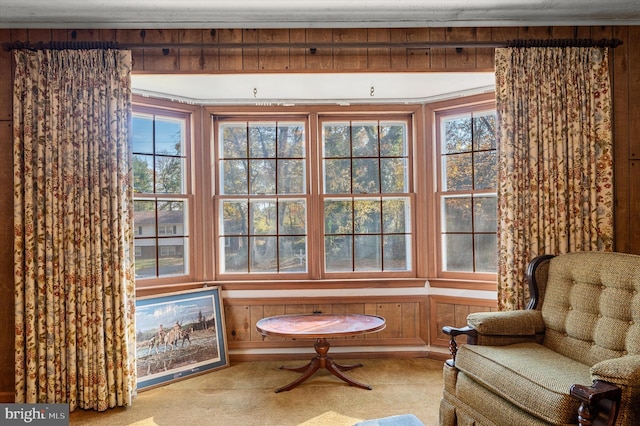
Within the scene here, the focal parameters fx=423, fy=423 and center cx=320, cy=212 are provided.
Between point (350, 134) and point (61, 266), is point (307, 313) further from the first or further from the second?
point (61, 266)

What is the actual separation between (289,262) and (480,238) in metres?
1.76

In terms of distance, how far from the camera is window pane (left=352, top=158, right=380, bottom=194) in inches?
161

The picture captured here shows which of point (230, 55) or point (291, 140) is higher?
point (230, 55)

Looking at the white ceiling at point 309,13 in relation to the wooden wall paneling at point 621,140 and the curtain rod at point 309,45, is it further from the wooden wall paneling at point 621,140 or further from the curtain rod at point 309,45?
the wooden wall paneling at point 621,140

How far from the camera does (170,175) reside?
3.91 meters

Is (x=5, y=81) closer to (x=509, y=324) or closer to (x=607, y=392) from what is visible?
(x=509, y=324)

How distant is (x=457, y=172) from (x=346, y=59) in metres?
1.52

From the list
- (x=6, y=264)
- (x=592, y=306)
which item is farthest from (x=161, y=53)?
(x=592, y=306)

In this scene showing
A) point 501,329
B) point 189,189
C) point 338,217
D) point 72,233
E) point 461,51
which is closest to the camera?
point 501,329

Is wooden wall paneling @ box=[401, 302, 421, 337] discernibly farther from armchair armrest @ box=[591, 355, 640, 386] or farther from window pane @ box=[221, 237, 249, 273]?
armchair armrest @ box=[591, 355, 640, 386]

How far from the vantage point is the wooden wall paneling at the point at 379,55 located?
320 cm

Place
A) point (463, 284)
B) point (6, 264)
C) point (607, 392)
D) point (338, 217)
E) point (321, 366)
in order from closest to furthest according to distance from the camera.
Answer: point (607, 392) < point (6, 264) < point (321, 366) < point (463, 284) < point (338, 217)

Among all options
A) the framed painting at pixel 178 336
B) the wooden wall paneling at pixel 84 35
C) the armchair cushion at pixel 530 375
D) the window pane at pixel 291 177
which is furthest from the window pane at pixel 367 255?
the wooden wall paneling at pixel 84 35

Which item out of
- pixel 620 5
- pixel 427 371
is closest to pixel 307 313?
pixel 427 371
